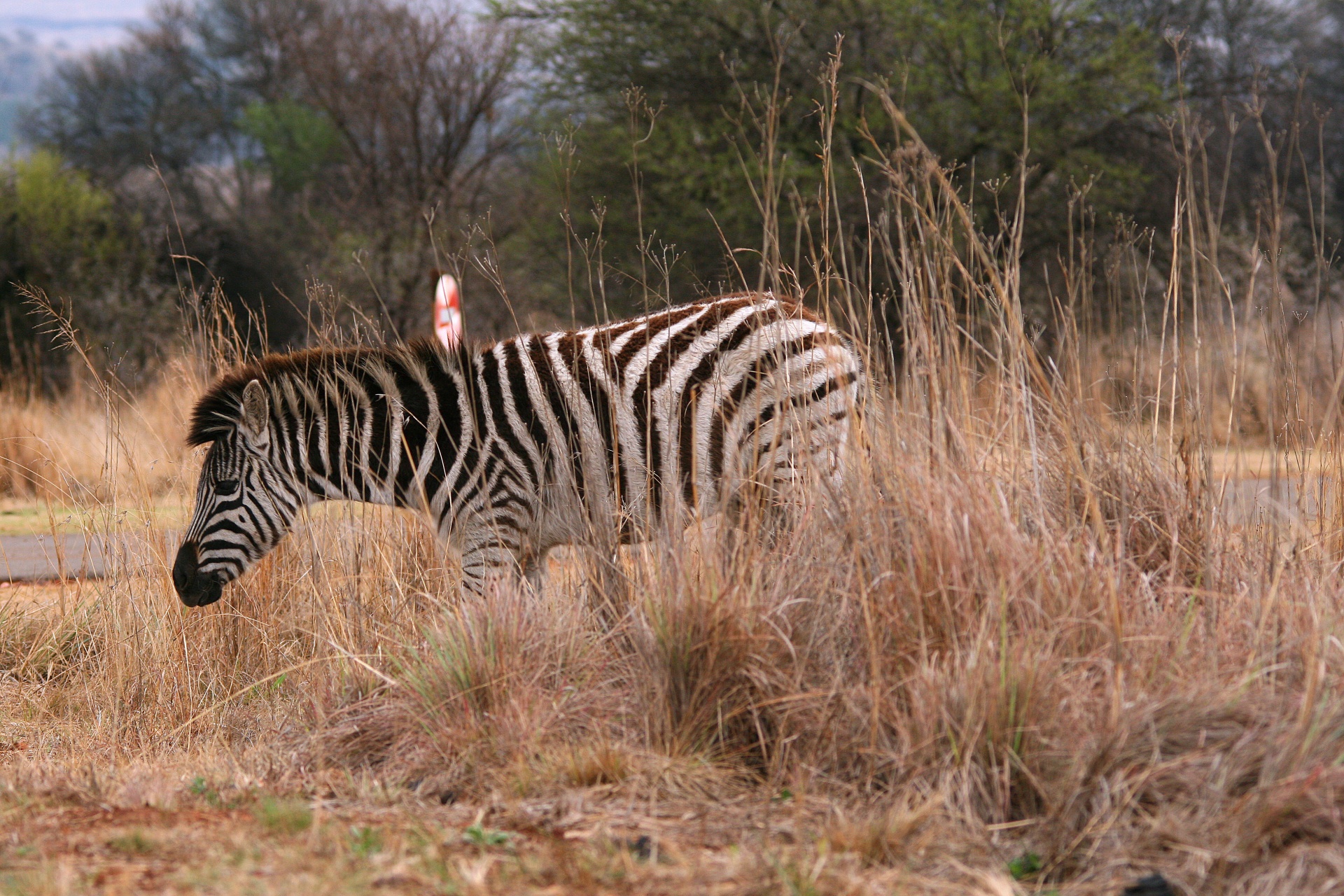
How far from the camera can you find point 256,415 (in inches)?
186

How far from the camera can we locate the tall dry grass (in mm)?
2691

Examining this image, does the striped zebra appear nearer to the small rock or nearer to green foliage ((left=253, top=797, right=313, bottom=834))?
green foliage ((left=253, top=797, right=313, bottom=834))

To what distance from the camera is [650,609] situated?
345 centimetres

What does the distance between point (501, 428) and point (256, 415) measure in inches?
38.3

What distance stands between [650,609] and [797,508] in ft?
2.40

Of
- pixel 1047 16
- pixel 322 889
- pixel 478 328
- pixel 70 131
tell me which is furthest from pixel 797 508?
pixel 70 131

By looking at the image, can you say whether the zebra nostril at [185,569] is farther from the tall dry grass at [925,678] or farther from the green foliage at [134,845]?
the green foliage at [134,845]

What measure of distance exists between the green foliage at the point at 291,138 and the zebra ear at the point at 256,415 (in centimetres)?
3111

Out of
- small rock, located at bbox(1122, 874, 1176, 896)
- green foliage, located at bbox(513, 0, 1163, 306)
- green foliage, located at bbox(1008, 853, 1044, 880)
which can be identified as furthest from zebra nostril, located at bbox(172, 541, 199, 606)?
green foliage, located at bbox(513, 0, 1163, 306)

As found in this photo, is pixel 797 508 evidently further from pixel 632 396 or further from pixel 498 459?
pixel 498 459

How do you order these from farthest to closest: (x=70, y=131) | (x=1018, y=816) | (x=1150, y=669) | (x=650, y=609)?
(x=70, y=131), (x=650, y=609), (x=1150, y=669), (x=1018, y=816)

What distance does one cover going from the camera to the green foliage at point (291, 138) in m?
35.8

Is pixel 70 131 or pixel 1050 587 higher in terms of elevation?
pixel 70 131

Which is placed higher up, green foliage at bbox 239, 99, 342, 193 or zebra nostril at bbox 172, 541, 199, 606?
green foliage at bbox 239, 99, 342, 193
